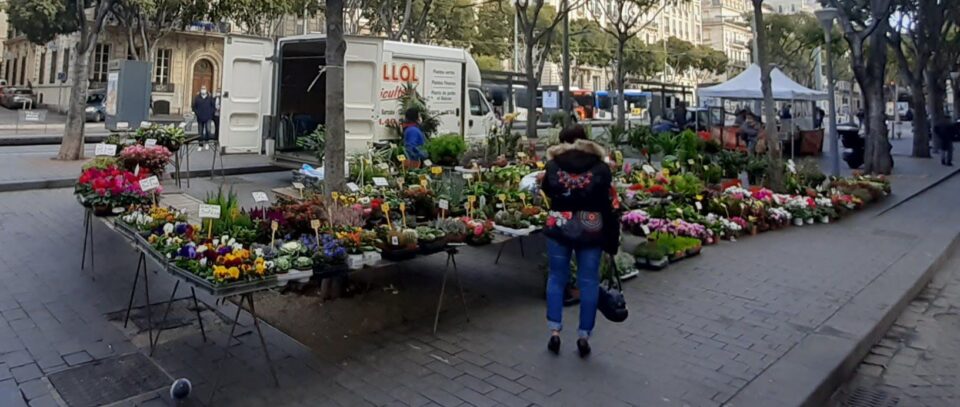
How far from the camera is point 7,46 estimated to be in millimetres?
52375

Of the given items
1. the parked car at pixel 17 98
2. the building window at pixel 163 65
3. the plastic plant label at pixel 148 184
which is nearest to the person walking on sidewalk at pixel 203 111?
the plastic plant label at pixel 148 184

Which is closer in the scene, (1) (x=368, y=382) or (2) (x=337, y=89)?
(1) (x=368, y=382)

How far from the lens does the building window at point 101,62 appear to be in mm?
39562

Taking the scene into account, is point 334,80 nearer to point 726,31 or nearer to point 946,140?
point 946,140

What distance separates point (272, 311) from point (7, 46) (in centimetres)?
6081

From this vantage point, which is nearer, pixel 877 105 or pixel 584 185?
pixel 584 185

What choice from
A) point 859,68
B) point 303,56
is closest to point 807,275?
→ point 303,56

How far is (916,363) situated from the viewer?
4.98 meters

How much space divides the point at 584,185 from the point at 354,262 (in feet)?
5.45

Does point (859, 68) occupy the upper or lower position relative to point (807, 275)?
upper

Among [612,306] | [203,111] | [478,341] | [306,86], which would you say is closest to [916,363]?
[612,306]

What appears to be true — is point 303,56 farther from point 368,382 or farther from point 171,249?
point 368,382

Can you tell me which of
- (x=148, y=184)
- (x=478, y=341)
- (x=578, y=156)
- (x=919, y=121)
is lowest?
A: (x=478, y=341)

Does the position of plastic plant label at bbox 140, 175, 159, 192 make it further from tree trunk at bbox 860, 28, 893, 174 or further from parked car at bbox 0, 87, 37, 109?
parked car at bbox 0, 87, 37, 109
